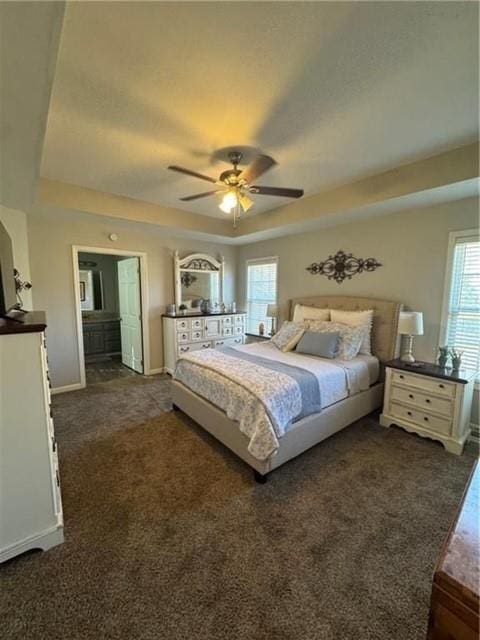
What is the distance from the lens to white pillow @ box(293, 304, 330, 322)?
12.6 feet

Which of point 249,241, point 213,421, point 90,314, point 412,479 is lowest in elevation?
point 412,479

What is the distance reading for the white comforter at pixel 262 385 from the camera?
6.65 feet

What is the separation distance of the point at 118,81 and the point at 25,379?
1.81 meters

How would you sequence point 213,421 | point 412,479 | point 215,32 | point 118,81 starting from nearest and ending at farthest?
point 215,32 < point 118,81 < point 412,479 < point 213,421

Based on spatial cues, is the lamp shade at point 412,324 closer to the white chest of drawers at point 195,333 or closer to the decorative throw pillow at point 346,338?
the decorative throw pillow at point 346,338

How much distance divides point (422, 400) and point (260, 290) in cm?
333

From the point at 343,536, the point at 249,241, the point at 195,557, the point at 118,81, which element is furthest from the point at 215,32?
the point at 249,241

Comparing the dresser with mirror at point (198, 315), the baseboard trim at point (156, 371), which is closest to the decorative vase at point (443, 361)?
the dresser with mirror at point (198, 315)

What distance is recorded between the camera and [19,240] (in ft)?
10.5

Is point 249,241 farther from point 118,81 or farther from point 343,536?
point 343,536

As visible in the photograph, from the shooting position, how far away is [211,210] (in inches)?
162

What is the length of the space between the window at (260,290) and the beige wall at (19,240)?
3.59m

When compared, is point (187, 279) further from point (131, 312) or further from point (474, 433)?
point (474, 433)

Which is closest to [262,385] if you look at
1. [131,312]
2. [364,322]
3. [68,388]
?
[364,322]
